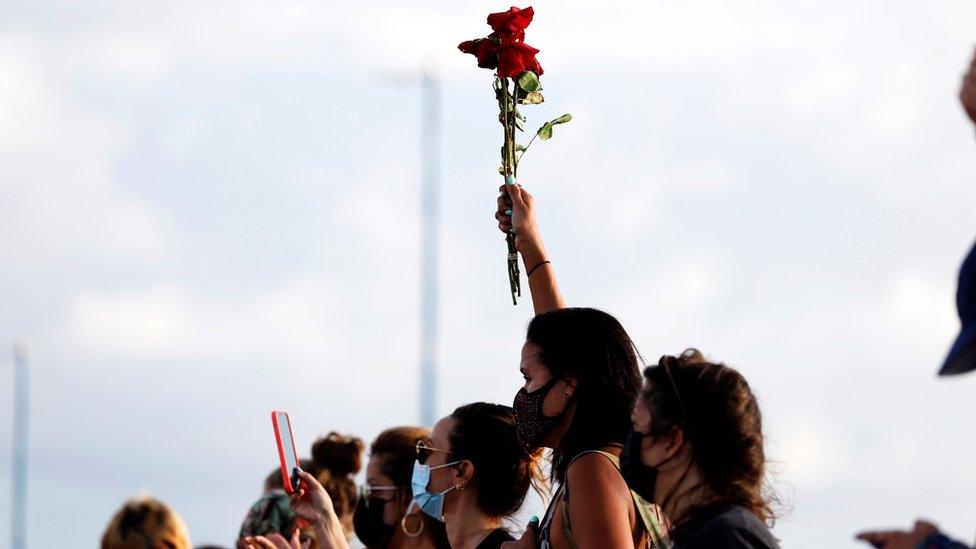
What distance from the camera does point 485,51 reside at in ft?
19.4

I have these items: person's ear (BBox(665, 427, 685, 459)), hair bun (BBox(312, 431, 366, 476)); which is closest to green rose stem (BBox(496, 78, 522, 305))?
person's ear (BBox(665, 427, 685, 459))

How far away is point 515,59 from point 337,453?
2959 millimetres

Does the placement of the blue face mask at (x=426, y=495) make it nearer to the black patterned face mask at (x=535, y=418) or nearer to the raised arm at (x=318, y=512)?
the raised arm at (x=318, y=512)

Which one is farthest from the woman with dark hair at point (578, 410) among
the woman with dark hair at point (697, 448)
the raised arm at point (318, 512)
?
the raised arm at point (318, 512)

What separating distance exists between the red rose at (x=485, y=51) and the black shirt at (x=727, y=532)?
90.6 inches

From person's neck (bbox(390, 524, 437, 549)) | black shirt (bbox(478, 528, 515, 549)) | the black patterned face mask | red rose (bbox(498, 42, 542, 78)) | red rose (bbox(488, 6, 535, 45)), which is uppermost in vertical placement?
red rose (bbox(488, 6, 535, 45))

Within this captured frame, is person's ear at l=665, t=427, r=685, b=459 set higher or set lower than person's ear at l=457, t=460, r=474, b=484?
higher

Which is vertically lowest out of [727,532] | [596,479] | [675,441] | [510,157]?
[727,532]

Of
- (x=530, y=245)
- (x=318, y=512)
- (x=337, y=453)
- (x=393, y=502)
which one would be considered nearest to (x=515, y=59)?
(x=530, y=245)

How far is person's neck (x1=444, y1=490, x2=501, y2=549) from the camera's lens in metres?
6.34

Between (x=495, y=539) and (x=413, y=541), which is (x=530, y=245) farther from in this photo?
(x=413, y=541)

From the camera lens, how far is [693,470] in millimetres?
4285

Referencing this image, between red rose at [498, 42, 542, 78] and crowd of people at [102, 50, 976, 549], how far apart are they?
43 centimetres

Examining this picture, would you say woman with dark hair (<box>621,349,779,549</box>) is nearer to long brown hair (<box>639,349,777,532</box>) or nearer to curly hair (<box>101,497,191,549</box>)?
long brown hair (<box>639,349,777,532</box>)
